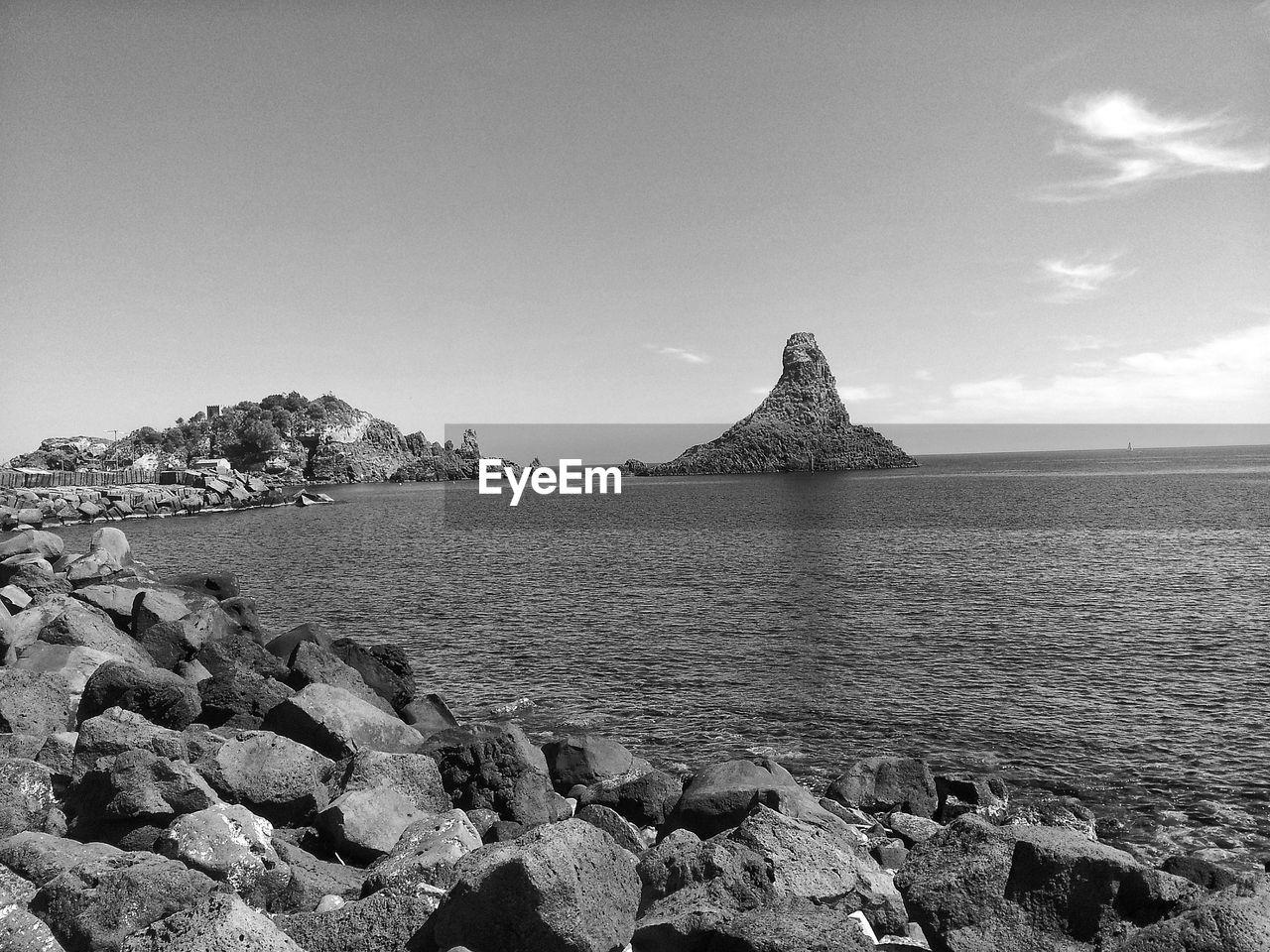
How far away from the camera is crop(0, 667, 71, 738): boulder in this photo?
14734 mm

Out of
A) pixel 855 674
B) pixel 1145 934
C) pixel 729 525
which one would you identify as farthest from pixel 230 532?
pixel 1145 934

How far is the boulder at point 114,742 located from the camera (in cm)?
1279

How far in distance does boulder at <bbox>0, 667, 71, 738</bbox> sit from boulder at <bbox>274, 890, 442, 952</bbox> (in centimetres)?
958

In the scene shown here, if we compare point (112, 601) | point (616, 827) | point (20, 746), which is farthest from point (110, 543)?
point (616, 827)

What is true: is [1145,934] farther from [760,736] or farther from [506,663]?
[506,663]

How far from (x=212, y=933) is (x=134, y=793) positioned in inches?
228

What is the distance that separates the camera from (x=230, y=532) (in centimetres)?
8100

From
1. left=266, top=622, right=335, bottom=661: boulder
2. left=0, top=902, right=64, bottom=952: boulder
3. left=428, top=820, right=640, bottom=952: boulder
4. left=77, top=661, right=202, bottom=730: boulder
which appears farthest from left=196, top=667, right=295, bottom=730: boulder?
left=428, top=820, right=640, bottom=952: boulder

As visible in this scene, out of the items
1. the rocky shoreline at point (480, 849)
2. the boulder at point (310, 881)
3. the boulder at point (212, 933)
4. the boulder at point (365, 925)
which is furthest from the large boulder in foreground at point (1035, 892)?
the boulder at point (212, 933)

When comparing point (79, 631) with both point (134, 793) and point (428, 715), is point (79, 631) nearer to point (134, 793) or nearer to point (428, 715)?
point (428, 715)

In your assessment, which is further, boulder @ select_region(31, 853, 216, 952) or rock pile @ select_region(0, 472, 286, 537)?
rock pile @ select_region(0, 472, 286, 537)

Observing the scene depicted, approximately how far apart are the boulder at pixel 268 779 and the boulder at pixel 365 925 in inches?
170

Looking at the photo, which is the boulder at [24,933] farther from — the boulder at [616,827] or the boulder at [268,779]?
the boulder at [616,827]

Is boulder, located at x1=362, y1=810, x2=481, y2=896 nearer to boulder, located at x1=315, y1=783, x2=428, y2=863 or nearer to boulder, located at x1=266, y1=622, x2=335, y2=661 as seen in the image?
boulder, located at x1=315, y1=783, x2=428, y2=863
